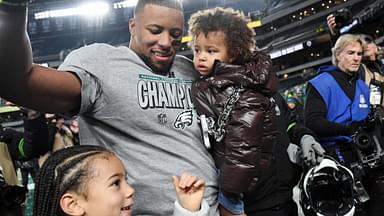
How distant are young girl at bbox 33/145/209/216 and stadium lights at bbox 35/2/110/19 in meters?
20.3

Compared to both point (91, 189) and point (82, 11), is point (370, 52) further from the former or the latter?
point (82, 11)

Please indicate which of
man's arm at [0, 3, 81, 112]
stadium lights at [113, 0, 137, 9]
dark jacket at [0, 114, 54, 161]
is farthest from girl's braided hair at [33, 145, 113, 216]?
→ stadium lights at [113, 0, 137, 9]

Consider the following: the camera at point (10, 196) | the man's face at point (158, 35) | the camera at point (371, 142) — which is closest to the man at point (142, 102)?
the man's face at point (158, 35)

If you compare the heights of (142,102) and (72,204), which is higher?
(142,102)

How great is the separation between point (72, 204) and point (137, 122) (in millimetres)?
285

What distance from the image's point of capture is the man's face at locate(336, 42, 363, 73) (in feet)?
9.80

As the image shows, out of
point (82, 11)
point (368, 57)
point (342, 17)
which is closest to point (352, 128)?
point (368, 57)

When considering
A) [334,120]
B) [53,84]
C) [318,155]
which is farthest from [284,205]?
[53,84]

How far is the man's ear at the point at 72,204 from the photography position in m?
1.28

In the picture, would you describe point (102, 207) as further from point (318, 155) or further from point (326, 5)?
point (326, 5)

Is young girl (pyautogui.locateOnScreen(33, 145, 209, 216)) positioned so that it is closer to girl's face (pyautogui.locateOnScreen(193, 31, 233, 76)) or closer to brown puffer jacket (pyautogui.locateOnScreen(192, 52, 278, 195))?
brown puffer jacket (pyautogui.locateOnScreen(192, 52, 278, 195))

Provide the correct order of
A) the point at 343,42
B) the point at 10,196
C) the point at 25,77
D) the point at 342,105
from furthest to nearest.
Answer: the point at 343,42 < the point at 342,105 < the point at 10,196 < the point at 25,77

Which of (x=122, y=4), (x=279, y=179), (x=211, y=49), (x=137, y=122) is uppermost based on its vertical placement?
(x=211, y=49)

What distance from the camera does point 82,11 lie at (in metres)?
21.1
